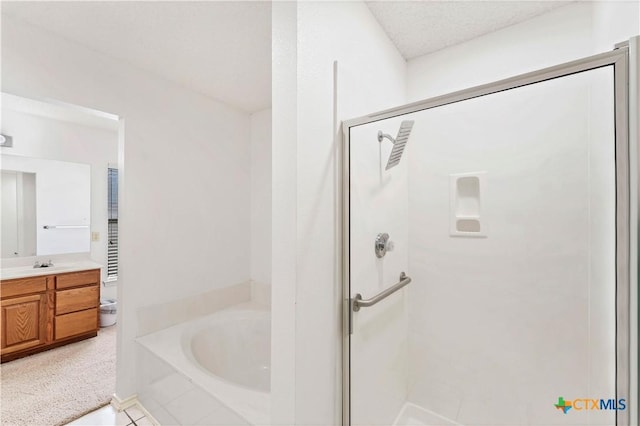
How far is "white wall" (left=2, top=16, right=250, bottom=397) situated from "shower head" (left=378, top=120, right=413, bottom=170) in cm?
176

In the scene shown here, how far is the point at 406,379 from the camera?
5.57 feet

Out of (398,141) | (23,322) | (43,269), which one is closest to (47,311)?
(23,322)

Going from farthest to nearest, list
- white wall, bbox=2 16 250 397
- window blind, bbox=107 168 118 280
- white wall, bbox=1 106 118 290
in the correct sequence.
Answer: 1. window blind, bbox=107 168 118 280
2. white wall, bbox=1 106 118 290
3. white wall, bbox=2 16 250 397

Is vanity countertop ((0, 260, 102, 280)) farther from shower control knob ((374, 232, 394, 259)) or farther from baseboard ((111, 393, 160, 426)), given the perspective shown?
shower control knob ((374, 232, 394, 259))

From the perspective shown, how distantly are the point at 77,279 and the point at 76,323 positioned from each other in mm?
448

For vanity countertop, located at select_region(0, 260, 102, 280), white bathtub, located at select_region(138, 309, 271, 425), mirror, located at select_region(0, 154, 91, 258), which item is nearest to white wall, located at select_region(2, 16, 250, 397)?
white bathtub, located at select_region(138, 309, 271, 425)

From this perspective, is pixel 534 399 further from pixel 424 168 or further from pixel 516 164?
pixel 424 168

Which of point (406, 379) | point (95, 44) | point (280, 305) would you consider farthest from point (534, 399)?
point (95, 44)

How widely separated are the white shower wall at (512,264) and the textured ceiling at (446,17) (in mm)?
609

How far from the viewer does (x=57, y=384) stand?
2.20 meters

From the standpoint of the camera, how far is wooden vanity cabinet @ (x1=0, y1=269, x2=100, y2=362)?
2.54 meters

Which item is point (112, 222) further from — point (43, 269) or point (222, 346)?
point (222, 346)

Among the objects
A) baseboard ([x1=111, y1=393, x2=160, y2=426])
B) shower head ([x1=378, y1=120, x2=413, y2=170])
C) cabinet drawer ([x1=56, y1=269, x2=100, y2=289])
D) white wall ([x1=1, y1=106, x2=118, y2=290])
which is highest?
white wall ([x1=1, y1=106, x2=118, y2=290])

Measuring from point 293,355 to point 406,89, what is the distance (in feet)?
5.96
